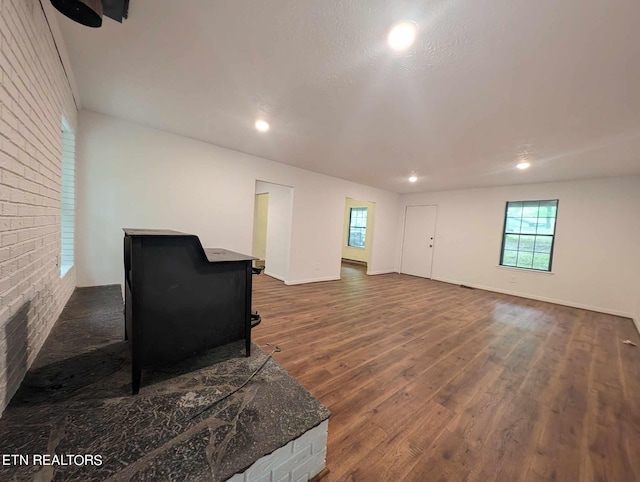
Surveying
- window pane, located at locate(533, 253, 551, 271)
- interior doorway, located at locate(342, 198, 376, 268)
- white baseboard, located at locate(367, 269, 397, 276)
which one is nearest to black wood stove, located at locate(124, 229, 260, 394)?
white baseboard, located at locate(367, 269, 397, 276)

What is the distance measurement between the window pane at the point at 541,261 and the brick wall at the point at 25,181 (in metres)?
7.43

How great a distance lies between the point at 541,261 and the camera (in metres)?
5.17

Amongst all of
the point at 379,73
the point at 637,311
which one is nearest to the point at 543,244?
the point at 637,311

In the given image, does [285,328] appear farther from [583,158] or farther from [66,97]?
[583,158]

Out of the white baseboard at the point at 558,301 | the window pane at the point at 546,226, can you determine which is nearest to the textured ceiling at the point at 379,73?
the window pane at the point at 546,226

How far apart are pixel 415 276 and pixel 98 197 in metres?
7.19

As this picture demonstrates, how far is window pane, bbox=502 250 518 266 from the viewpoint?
5.51 m

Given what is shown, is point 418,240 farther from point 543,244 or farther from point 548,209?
point 548,209

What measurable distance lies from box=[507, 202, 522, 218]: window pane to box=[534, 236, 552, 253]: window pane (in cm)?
64

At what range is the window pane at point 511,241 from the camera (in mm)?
5496

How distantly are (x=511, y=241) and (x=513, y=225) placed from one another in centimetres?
37

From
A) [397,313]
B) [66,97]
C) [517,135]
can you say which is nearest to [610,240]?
[517,135]

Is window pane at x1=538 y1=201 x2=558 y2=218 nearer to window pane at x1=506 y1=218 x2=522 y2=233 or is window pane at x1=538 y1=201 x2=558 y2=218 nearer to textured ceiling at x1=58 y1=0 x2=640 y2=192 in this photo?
window pane at x1=506 y1=218 x2=522 y2=233

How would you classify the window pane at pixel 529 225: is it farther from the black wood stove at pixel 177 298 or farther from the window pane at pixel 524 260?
the black wood stove at pixel 177 298
